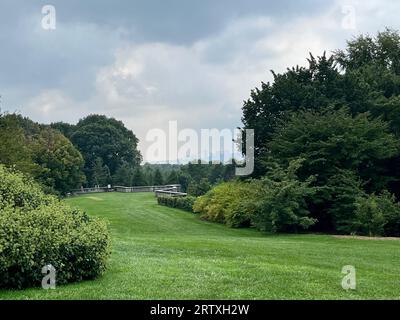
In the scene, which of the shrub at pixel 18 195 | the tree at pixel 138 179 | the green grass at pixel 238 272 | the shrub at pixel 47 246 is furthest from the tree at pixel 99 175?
the shrub at pixel 47 246

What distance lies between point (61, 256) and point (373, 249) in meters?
11.3

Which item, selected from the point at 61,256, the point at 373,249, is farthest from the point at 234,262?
the point at 373,249

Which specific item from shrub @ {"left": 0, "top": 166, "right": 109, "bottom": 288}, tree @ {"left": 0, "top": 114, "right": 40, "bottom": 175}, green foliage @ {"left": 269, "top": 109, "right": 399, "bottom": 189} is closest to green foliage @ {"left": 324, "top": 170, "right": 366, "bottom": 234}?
green foliage @ {"left": 269, "top": 109, "right": 399, "bottom": 189}

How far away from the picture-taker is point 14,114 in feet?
118

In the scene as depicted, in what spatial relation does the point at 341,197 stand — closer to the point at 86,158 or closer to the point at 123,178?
the point at 123,178

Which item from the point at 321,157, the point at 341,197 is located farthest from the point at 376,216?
the point at 321,157

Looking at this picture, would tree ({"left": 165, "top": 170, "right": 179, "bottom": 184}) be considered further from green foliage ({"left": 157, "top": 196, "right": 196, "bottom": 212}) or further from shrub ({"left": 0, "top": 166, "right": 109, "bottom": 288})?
shrub ({"left": 0, "top": 166, "right": 109, "bottom": 288})

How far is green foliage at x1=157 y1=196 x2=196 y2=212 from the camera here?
36.7m

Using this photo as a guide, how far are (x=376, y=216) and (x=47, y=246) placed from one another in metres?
17.6

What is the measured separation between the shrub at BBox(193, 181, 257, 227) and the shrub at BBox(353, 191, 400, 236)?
5373 millimetres

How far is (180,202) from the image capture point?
38.0 metres

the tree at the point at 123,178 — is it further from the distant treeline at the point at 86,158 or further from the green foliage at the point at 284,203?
the green foliage at the point at 284,203

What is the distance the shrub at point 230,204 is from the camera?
26.8 m

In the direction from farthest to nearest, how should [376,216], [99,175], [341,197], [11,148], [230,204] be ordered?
1. [99,175]
2. [11,148]
3. [230,204]
4. [341,197]
5. [376,216]
